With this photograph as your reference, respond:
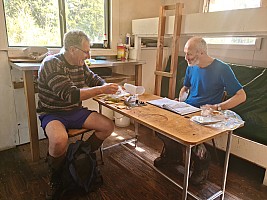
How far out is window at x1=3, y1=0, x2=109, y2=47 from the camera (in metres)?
2.26

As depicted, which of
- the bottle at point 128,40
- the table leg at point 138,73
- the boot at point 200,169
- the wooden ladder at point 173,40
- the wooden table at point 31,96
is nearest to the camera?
the boot at point 200,169

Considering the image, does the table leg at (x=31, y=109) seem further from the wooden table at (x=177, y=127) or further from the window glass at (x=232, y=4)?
the window glass at (x=232, y=4)

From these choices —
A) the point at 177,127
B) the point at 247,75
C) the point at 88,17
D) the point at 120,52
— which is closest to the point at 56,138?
the point at 177,127

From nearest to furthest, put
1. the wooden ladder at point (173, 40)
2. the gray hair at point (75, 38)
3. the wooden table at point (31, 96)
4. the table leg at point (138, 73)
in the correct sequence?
the gray hair at point (75, 38)
the wooden table at point (31, 96)
the wooden ladder at point (173, 40)
the table leg at point (138, 73)

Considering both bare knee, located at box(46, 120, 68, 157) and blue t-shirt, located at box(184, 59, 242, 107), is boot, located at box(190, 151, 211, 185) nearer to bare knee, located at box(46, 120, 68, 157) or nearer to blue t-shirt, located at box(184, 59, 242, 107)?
blue t-shirt, located at box(184, 59, 242, 107)

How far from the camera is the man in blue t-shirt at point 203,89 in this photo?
1.75m

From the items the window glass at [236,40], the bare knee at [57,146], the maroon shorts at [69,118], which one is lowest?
the bare knee at [57,146]

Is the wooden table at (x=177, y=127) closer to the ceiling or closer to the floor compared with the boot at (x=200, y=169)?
closer to the ceiling

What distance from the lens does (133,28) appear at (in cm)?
290

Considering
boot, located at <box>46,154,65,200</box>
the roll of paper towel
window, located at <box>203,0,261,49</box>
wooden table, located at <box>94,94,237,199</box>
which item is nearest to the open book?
wooden table, located at <box>94,94,237,199</box>

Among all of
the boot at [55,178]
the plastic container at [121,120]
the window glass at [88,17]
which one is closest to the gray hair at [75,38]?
the boot at [55,178]

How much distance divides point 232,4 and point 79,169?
2436 millimetres

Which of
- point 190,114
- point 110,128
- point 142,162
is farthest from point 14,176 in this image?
point 190,114

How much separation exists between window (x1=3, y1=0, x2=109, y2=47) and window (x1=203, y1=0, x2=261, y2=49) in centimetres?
134
